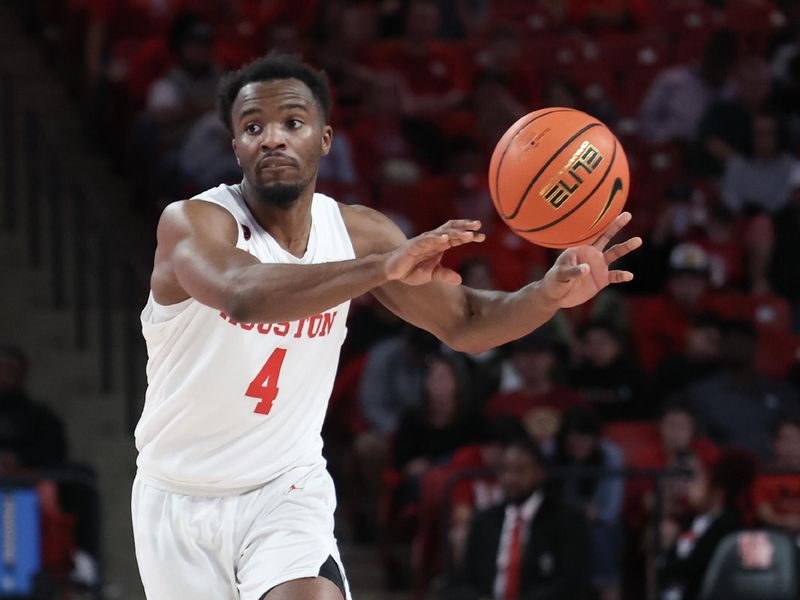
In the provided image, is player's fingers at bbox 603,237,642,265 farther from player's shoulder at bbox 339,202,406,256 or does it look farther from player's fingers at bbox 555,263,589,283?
player's shoulder at bbox 339,202,406,256

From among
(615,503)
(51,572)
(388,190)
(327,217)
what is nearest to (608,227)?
(327,217)

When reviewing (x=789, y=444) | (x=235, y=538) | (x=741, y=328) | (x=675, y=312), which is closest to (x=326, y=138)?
(x=235, y=538)

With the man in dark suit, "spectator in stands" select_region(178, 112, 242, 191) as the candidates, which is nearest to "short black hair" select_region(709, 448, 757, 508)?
the man in dark suit

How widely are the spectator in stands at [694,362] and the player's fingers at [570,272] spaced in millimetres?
4955

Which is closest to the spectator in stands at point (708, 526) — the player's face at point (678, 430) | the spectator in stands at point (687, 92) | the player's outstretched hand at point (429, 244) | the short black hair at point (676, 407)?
the player's face at point (678, 430)

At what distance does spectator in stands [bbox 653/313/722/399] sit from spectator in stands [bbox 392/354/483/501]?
1328 millimetres

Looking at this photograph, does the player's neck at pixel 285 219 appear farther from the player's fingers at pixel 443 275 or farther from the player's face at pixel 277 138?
the player's fingers at pixel 443 275

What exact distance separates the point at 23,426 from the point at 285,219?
14.7ft

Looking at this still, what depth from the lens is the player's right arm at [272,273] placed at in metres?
3.77

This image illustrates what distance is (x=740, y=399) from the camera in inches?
352

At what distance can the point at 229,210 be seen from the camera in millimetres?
4430

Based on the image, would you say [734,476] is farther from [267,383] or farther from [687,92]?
[687,92]

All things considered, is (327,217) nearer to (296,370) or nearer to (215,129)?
(296,370)

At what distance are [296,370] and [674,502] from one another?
4.18 metres
